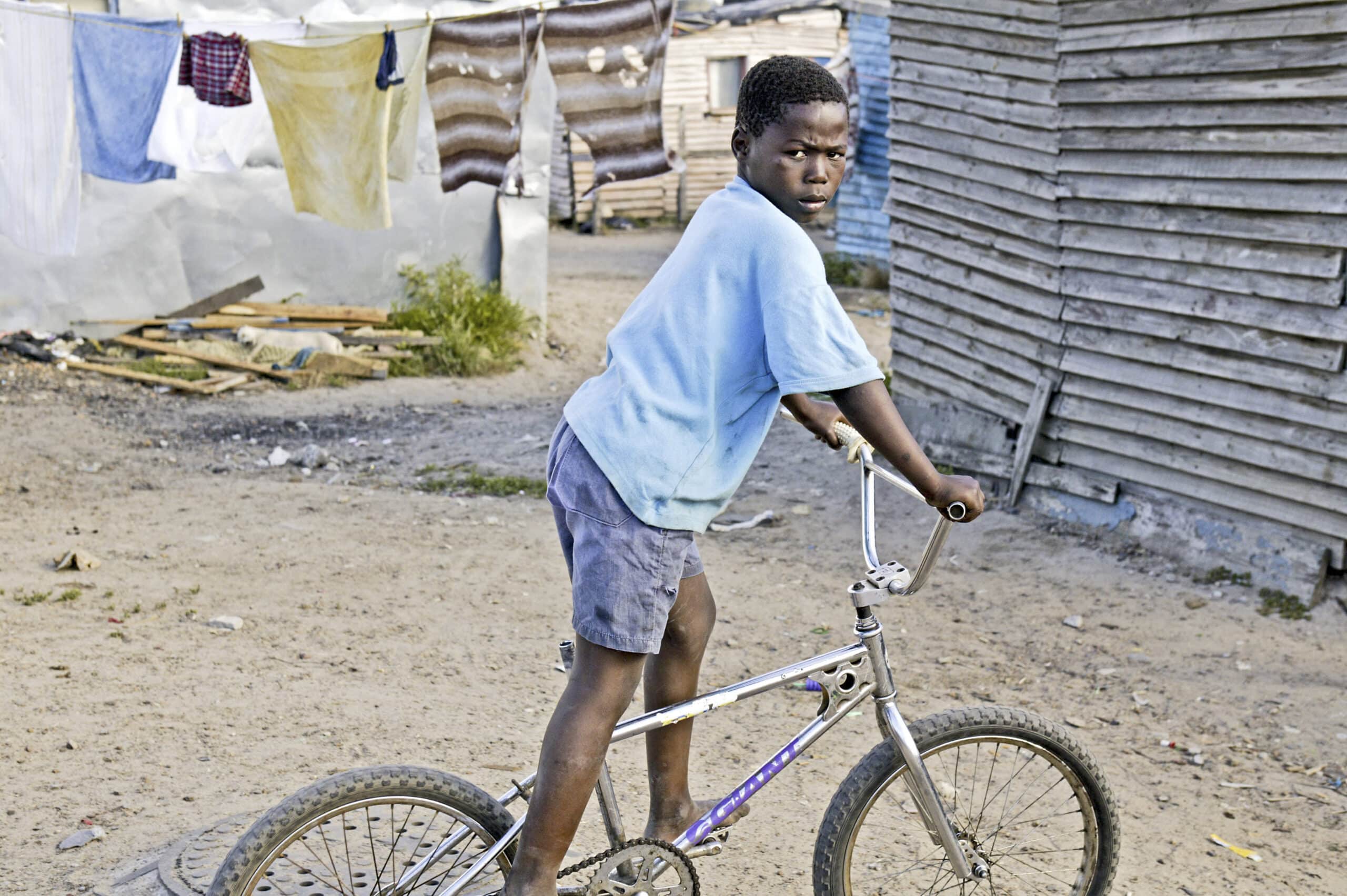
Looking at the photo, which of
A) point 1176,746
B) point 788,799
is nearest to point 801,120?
point 788,799

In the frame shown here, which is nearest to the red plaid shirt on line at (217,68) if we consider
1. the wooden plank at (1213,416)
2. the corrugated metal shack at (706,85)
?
the wooden plank at (1213,416)

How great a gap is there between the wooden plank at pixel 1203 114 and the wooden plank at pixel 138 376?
667 cm

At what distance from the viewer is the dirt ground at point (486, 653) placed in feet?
11.9

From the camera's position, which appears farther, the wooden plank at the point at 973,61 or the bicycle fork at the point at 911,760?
the wooden plank at the point at 973,61

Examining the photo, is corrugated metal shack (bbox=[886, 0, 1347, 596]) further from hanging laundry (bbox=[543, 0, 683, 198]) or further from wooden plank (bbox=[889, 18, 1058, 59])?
hanging laundry (bbox=[543, 0, 683, 198])

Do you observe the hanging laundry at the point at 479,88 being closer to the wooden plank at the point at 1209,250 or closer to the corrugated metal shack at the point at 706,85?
the wooden plank at the point at 1209,250

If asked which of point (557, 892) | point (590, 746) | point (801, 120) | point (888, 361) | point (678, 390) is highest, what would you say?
point (801, 120)

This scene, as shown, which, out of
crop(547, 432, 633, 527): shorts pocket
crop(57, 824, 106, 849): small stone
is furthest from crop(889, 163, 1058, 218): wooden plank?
crop(57, 824, 106, 849): small stone

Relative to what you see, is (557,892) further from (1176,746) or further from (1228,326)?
(1228,326)

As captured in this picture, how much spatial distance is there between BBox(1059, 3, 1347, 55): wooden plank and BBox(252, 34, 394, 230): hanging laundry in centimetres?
402

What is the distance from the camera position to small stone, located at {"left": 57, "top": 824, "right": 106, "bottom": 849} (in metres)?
3.32

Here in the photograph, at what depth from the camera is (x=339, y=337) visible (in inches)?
412

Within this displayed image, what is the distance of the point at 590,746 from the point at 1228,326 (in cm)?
442

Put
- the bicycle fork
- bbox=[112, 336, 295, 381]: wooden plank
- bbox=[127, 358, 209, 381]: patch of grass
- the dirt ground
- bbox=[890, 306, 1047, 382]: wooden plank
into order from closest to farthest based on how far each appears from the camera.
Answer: the bicycle fork
the dirt ground
bbox=[890, 306, 1047, 382]: wooden plank
bbox=[127, 358, 209, 381]: patch of grass
bbox=[112, 336, 295, 381]: wooden plank
